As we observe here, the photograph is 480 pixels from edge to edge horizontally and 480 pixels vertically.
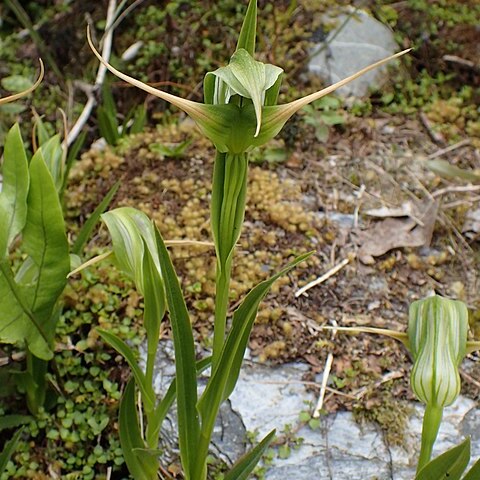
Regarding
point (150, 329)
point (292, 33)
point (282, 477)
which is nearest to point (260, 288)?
point (150, 329)

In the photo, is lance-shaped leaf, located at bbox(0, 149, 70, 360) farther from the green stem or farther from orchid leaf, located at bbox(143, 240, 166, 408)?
the green stem

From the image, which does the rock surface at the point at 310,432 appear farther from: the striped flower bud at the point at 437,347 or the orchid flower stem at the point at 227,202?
the orchid flower stem at the point at 227,202

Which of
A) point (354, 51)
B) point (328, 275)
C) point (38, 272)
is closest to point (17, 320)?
point (38, 272)

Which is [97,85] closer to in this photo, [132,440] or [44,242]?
[44,242]

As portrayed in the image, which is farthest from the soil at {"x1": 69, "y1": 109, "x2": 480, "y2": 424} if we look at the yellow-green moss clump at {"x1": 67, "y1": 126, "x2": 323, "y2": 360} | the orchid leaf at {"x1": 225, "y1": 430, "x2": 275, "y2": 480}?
the orchid leaf at {"x1": 225, "y1": 430, "x2": 275, "y2": 480}

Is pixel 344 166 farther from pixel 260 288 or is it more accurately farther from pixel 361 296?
pixel 260 288

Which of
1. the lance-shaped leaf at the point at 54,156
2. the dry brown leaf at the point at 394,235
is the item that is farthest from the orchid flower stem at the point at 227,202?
the dry brown leaf at the point at 394,235
